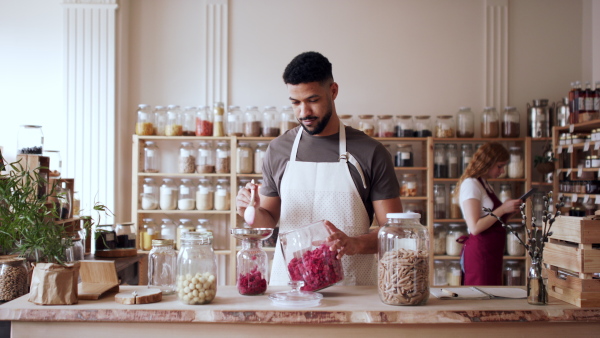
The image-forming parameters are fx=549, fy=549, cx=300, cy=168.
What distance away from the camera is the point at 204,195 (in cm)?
464

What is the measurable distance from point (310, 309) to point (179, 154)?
3567mm

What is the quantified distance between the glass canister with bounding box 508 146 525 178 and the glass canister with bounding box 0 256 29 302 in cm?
396

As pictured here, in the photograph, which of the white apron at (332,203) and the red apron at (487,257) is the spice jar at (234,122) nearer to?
the red apron at (487,257)

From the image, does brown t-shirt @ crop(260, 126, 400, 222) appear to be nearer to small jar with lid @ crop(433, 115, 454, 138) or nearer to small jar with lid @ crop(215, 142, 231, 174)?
small jar with lid @ crop(215, 142, 231, 174)

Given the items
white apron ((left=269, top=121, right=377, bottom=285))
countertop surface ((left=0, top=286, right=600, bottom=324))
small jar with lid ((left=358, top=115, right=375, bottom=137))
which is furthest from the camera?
small jar with lid ((left=358, top=115, right=375, bottom=137))

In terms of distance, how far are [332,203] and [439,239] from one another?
2.81 meters

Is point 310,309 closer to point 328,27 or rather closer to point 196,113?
point 196,113

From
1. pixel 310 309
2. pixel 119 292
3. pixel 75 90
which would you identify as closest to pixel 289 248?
pixel 310 309

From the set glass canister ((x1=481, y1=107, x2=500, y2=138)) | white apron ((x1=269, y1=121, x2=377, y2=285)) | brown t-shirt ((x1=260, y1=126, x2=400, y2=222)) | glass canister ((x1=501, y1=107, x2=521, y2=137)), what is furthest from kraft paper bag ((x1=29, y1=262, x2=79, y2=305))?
glass canister ((x1=501, y1=107, x2=521, y2=137))

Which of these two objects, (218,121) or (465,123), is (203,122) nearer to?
(218,121)

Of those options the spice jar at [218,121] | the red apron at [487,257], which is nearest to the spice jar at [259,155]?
the spice jar at [218,121]

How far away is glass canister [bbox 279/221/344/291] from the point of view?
178cm

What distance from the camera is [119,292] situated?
6.07ft

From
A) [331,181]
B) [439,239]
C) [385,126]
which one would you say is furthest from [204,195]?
[331,181]
